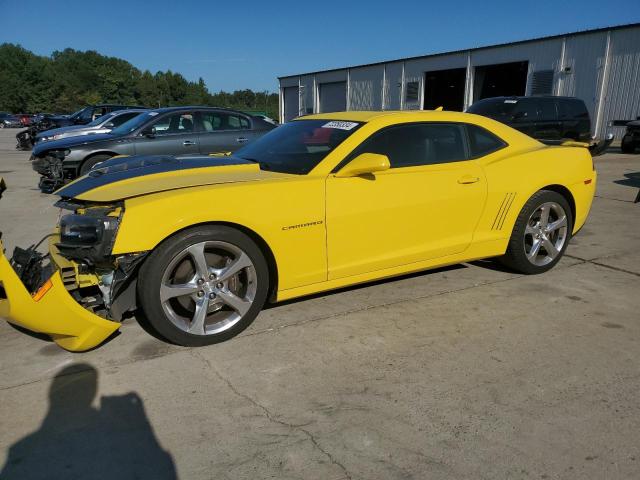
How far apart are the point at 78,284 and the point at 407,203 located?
2.27 meters

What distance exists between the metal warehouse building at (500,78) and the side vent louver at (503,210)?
19.7m

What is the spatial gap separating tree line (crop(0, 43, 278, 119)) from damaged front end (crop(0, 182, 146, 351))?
8065cm

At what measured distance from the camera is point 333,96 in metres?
38.2

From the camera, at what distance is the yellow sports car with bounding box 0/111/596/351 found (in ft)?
9.93

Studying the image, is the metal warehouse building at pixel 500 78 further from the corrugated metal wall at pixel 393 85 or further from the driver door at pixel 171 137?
the driver door at pixel 171 137

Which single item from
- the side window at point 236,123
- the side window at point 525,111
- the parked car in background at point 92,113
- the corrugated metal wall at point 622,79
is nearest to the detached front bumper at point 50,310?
the side window at point 236,123

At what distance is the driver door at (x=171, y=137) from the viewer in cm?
876

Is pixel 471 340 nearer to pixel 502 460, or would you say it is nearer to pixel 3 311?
pixel 502 460

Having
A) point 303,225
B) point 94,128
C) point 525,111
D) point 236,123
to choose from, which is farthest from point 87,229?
point 525,111

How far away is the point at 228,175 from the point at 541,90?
989 inches

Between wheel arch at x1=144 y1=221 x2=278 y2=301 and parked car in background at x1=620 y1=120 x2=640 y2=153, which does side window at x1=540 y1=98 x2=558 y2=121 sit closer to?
parked car in background at x1=620 y1=120 x2=640 y2=153

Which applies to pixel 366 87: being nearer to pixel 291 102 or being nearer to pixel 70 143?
pixel 291 102

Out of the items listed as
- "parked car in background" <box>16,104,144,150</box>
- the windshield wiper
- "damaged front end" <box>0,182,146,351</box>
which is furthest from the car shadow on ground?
"parked car in background" <box>16,104,144,150</box>

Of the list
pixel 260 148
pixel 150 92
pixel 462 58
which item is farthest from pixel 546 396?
pixel 150 92
